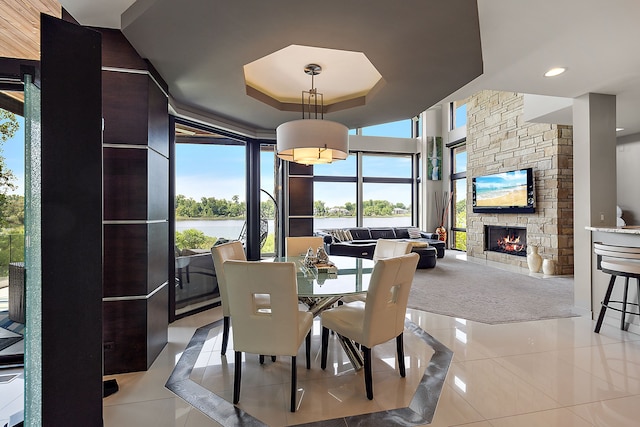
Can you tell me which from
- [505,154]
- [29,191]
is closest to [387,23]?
[29,191]

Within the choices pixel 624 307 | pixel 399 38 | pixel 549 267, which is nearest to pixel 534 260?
pixel 549 267

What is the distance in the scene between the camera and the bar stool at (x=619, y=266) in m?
2.96

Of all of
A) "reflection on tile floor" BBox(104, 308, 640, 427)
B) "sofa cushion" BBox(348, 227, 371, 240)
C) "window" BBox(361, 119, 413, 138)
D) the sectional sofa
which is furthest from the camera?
"window" BBox(361, 119, 413, 138)

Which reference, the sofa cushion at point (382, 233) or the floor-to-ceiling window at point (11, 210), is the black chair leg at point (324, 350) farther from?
the sofa cushion at point (382, 233)

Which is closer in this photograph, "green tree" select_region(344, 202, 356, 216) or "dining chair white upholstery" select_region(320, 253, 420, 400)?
"dining chair white upholstery" select_region(320, 253, 420, 400)

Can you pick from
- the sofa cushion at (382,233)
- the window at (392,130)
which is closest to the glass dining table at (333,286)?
the sofa cushion at (382,233)

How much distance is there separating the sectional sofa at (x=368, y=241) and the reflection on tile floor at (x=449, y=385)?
11.3ft

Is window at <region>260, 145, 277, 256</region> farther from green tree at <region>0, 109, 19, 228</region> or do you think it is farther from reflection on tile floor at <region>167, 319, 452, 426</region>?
green tree at <region>0, 109, 19, 228</region>

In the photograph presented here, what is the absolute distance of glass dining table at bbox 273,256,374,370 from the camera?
7.20 feet

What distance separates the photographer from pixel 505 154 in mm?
6809

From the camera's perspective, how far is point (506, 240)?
23.0 feet

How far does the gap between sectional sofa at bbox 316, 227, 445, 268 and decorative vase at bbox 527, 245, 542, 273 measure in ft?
5.63

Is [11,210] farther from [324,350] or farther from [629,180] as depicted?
[629,180]

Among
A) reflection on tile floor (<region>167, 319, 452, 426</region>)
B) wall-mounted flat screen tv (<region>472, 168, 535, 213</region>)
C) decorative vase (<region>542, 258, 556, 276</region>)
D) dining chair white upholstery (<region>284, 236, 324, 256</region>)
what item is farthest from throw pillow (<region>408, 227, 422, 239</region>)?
reflection on tile floor (<region>167, 319, 452, 426</region>)
